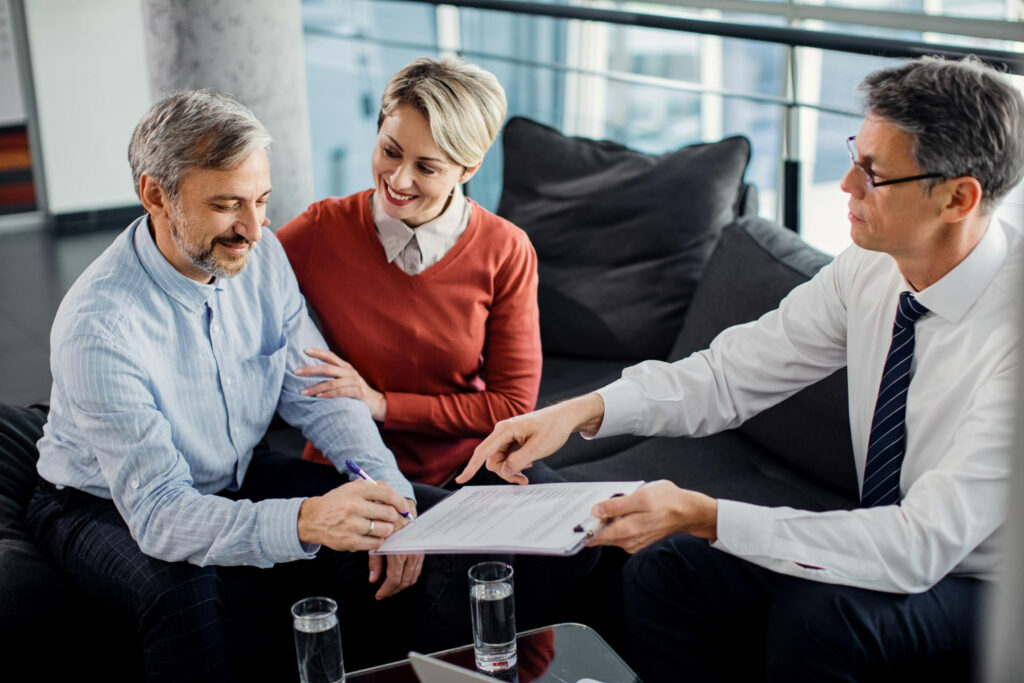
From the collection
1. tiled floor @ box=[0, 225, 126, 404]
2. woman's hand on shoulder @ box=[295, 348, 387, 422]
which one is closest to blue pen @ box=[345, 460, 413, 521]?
woman's hand on shoulder @ box=[295, 348, 387, 422]

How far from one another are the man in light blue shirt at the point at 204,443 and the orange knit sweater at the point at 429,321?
0.30 feet

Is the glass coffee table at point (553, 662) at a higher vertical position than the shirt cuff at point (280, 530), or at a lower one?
lower

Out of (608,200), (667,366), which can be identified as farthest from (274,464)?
(608,200)

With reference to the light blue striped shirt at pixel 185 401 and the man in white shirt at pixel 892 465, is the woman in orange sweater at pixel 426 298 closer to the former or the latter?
the light blue striped shirt at pixel 185 401

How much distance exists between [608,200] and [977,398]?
1410 millimetres

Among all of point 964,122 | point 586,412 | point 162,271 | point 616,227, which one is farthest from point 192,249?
point 616,227

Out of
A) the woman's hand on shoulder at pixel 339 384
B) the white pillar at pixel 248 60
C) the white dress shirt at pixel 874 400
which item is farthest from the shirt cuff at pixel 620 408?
the white pillar at pixel 248 60

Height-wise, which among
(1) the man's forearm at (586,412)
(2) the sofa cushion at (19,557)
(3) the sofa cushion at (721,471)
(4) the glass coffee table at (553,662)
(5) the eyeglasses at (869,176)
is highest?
(5) the eyeglasses at (869,176)

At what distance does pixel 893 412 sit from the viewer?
171cm

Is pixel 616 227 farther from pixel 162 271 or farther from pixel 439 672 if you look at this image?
pixel 439 672

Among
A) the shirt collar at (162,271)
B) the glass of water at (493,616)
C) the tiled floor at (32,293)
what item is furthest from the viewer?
the tiled floor at (32,293)

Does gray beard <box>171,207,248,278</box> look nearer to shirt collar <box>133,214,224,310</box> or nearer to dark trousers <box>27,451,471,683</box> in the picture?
shirt collar <box>133,214,224,310</box>

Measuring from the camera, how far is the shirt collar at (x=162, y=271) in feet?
6.01

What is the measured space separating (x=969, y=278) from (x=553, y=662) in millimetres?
839
